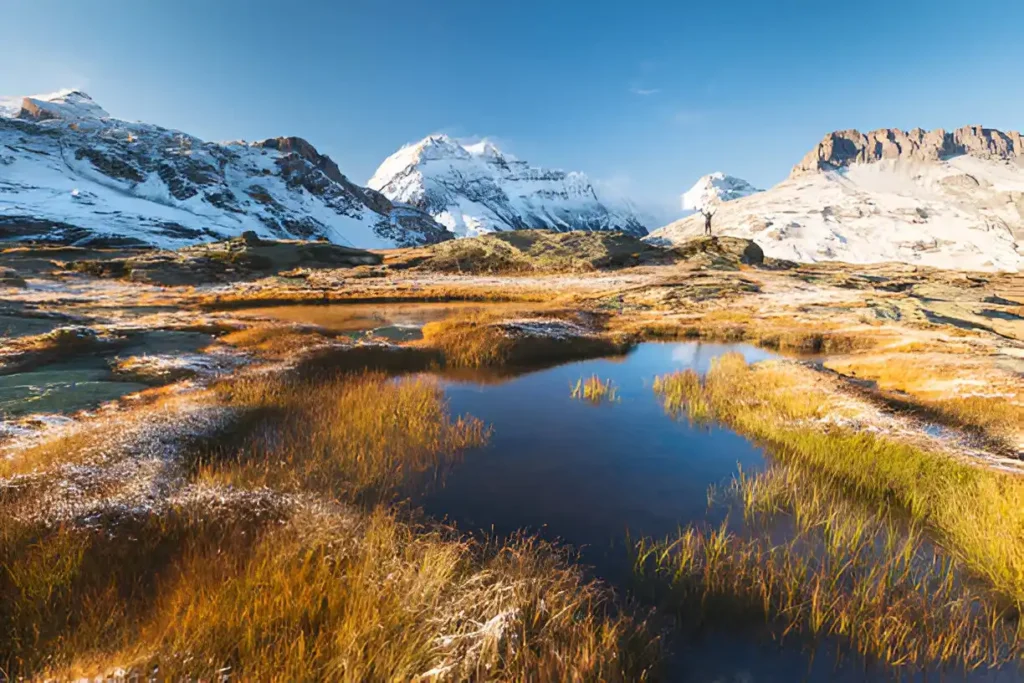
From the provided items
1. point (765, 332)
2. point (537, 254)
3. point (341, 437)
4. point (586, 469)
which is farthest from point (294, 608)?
point (537, 254)

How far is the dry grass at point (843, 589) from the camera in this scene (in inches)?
223

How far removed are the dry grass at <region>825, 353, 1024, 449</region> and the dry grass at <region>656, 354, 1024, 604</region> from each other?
3162mm

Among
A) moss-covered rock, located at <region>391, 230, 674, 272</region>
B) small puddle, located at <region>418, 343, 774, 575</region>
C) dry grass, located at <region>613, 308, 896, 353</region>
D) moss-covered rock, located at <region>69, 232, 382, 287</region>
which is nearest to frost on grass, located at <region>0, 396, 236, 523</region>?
small puddle, located at <region>418, 343, 774, 575</region>

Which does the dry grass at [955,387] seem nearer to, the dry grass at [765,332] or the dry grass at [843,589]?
the dry grass at [765,332]

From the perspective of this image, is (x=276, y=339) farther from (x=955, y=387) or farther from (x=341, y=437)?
(x=955, y=387)

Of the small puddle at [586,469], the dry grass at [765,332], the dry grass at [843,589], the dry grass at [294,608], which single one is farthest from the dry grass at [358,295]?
the dry grass at [843,589]

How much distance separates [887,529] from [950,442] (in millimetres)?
4837

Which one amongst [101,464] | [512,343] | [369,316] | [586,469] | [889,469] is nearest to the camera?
[101,464]

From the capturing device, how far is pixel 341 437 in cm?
1134

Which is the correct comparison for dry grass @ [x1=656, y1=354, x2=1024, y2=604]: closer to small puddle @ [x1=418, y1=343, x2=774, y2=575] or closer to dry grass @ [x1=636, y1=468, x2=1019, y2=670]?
dry grass @ [x1=636, y1=468, x2=1019, y2=670]

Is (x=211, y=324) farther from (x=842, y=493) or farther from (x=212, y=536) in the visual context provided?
(x=842, y=493)

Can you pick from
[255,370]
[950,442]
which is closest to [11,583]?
[255,370]

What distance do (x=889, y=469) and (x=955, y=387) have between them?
9.01 meters

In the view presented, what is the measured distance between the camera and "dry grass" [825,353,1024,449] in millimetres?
12625
